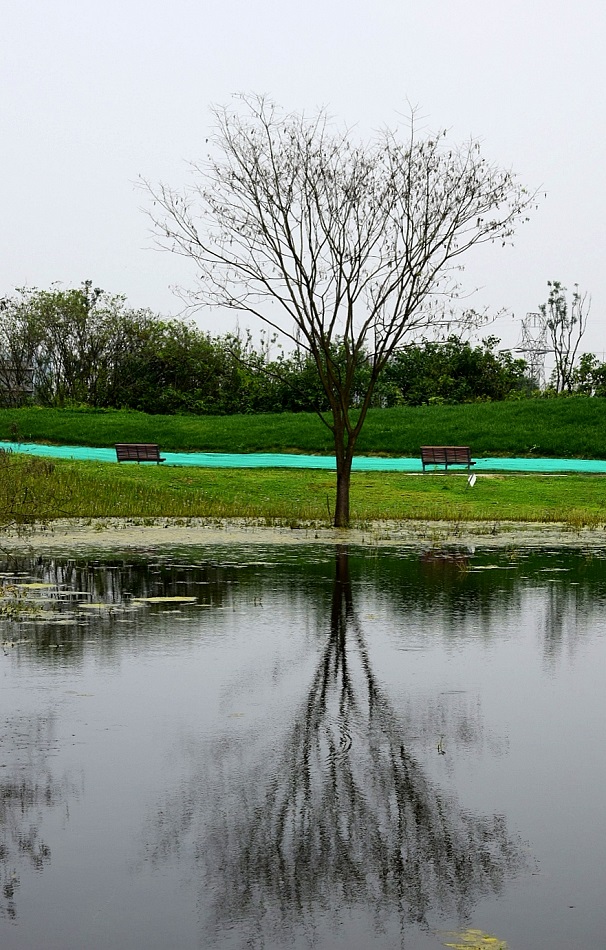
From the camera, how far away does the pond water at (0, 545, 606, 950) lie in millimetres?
4496

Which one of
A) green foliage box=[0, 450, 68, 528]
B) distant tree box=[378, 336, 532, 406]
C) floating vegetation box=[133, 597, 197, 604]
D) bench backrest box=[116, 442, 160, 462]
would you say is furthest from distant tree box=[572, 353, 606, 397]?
floating vegetation box=[133, 597, 197, 604]

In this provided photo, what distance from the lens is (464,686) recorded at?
8.20m

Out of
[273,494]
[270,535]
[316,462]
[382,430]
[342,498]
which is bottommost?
[270,535]

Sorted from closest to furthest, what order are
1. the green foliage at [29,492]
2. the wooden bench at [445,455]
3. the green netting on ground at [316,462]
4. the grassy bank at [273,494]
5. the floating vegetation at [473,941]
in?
the floating vegetation at [473,941]
the green foliage at [29,492]
the grassy bank at [273,494]
the wooden bench at [445,455]
the green netting on ground at [316,462]

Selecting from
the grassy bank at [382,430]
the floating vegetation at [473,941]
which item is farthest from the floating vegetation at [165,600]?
the grassy bank at [382,430]

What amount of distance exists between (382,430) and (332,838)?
40.1 meters

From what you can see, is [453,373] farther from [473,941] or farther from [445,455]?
[473,941]

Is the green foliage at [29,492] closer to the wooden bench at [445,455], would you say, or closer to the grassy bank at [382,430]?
the wooden bench at [445,455]

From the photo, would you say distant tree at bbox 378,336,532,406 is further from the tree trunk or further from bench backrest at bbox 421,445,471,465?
the tree trunk

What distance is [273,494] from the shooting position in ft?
89.0

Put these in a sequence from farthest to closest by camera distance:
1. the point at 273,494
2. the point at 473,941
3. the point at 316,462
→ the point at 316,462 → the point at 273,494 → the point at 473,941

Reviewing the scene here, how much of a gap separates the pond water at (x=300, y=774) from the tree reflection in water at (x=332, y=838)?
13 mm

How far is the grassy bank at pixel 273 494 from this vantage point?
2194 centimetres

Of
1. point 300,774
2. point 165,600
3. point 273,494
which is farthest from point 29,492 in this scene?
point 300,774
